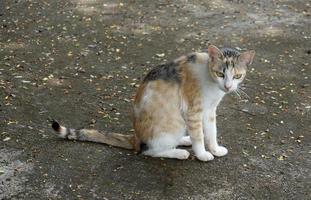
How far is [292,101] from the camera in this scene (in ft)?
19.2

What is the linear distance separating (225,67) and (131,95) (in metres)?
1.88

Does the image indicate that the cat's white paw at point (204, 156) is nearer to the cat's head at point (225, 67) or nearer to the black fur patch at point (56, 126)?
the cat's head at point (225, 67)

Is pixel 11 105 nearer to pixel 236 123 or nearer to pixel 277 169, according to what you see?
pixel 236 123

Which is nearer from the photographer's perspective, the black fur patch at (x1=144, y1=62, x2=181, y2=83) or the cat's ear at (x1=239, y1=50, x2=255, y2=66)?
the cat's ear at (x1=239, y1=50, x2=255, y2=66)

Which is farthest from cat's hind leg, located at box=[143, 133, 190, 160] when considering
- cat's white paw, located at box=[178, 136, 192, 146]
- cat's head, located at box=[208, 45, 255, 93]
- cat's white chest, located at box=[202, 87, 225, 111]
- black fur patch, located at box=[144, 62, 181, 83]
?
cat's head, located at box=[208, 45, 255, 93]

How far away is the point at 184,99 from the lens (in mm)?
4449

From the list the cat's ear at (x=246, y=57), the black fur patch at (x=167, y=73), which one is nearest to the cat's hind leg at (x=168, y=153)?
the black fur patch at (x=167, y=73)

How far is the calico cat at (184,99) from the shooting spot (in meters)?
4.31

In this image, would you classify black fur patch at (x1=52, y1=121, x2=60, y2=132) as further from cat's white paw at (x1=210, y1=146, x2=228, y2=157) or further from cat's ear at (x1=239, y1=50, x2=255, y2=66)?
cat's ear at (x1=239, y1=50, x2=255, y2=66)

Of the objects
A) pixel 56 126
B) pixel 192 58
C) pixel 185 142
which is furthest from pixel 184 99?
pixel 56 126

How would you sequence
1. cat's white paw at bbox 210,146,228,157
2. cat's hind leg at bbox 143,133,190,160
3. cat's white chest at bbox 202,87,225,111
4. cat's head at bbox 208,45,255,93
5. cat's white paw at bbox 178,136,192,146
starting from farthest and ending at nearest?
cat's white paw at bbox 178,136,192,146 < cat's white paw at bbox 210,146,228,157 < cat's hind leg at bbox 143,133,190,160 < cat's white chest at bbox 202,87,225,111 < cat's head at bbox 208,45,255,93

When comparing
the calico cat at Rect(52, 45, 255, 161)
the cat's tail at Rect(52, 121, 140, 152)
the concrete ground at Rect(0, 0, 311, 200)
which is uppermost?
the calico cat at Rect(52, 45, 255, 161)

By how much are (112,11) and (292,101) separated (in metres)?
4.08

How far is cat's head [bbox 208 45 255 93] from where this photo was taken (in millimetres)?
4266
